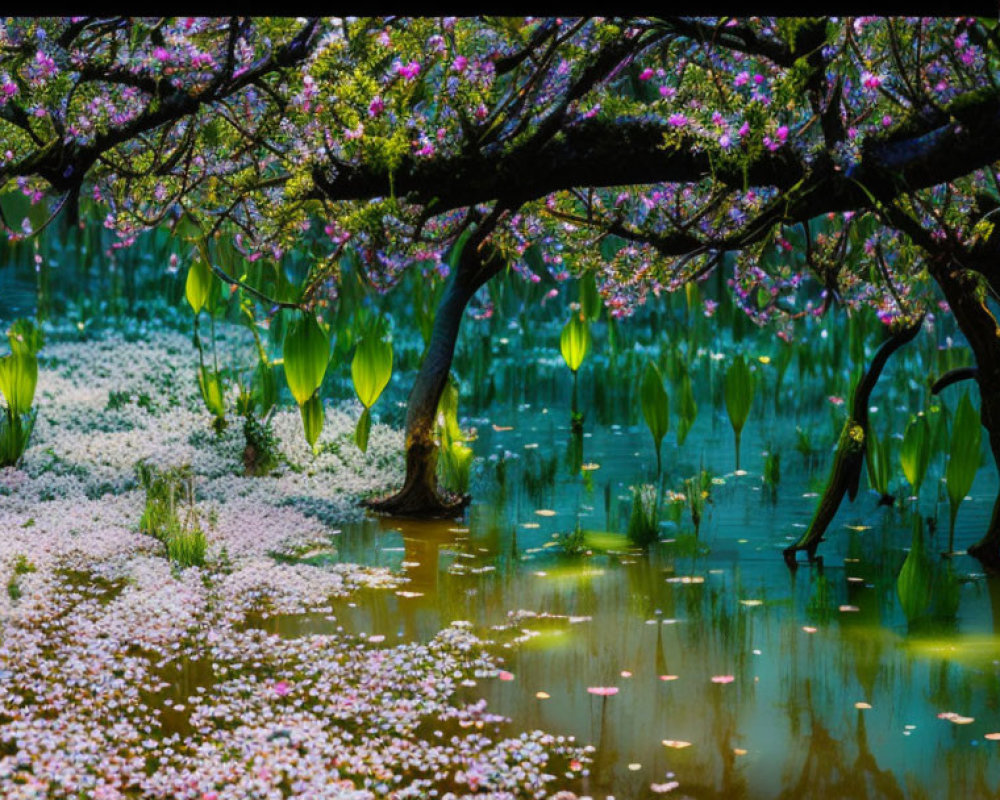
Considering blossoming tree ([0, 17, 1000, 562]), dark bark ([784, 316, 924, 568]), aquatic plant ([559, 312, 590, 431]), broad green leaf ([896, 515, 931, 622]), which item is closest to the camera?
blossoming tree ([0, 17, 1000, 562])

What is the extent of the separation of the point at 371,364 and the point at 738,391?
7.59 feet

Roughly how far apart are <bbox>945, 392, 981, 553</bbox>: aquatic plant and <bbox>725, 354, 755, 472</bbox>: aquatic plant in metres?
1.69

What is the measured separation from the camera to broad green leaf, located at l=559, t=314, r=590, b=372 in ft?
29.4

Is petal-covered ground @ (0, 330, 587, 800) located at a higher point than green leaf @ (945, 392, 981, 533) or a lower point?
lower

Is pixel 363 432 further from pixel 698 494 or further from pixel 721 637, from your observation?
pixel 721 637

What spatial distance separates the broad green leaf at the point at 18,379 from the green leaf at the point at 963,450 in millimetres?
4987

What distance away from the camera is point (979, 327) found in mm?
5512

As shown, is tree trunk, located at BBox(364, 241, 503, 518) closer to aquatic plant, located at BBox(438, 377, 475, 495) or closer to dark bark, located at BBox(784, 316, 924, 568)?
aquatic plant, located at BBox(438, 377, 475, 495)

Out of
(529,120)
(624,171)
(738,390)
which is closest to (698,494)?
(738,390)

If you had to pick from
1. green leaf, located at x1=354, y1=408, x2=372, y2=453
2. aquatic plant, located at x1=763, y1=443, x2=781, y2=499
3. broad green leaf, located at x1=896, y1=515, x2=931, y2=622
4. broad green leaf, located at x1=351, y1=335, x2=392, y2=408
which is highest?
broad green leaf, located at x1=351, y1=335, x2=392, y2=408

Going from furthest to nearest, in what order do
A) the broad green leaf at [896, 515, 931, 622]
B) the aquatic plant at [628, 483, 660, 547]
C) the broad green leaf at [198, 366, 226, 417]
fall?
the broad green leaf at [198, 366, 226, 417]
the aquatic plant at [628, 483, 660, 547]
the broad green leaf at [896, 515, 931, 622]

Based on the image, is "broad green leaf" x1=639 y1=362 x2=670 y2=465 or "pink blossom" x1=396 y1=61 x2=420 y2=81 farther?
"broad green leaf" x1=639 y1=362 x2=670 y2=465

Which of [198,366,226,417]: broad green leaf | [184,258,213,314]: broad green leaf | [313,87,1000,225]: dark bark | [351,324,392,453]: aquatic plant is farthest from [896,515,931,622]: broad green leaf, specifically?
[184,258,213,314]: broad green leaf

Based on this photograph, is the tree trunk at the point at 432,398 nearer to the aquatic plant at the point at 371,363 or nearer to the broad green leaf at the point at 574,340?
the aquatic plant at the point at 371,363
